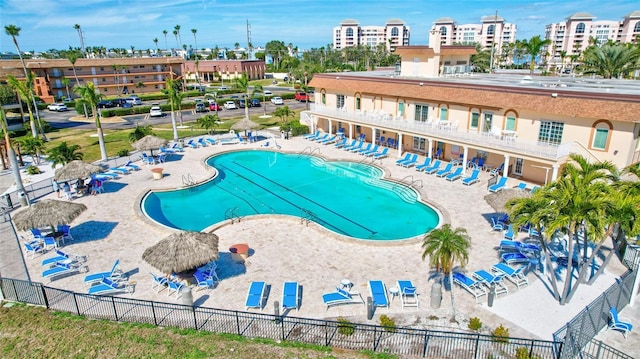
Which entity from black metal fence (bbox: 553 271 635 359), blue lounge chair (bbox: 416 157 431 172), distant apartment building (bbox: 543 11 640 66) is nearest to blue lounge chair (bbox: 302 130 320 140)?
blue lounge chair (bbox: 416 157 431 172)

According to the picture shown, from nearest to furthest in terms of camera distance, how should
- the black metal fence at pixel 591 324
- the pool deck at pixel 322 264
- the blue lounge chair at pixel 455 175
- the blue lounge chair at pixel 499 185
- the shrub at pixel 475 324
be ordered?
the black metal fence at pixel 591 324
the shrub at pixel 475 324
the pool deck at pixel 322 264
the blue lounge chair at pixel 499 185
the blue lounge chair at pixel 455 175

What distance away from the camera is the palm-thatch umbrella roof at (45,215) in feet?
55.7

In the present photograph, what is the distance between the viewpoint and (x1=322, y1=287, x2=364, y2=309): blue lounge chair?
13.4 meters

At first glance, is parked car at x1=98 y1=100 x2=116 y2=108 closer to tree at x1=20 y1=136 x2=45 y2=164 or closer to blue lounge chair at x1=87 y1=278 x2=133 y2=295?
tree at x1=20 y1=136 x2=45 y2=164

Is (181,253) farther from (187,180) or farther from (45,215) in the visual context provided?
(187,180)

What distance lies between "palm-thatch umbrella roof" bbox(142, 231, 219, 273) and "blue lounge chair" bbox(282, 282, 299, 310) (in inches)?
110

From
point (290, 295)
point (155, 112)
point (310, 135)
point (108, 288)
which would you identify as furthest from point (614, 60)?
point (155, 112)

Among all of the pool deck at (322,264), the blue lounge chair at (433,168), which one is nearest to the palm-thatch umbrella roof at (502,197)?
the pool deck at (322,264)

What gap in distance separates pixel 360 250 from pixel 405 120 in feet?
54.9

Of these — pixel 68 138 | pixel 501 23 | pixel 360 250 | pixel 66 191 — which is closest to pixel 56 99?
pixel 68 138

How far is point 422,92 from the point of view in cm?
3025

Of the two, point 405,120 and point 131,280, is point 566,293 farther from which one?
point 405,120

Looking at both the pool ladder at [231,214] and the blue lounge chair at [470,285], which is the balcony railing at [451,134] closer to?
the blue lounge chair at [470,285]

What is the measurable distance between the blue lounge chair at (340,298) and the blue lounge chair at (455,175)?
14730 mm
